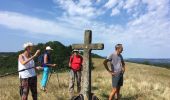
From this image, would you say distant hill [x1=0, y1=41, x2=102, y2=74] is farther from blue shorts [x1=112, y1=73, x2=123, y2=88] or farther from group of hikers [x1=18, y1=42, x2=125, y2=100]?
blue shorts [x1=112, y1=73, x2=123, y2=88]

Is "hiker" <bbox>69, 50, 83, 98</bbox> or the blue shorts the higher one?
"hiker" <bbox>69, 50, 83, 98</bbox>

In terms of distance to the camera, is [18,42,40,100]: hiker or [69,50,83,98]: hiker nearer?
[18,42,40,100]: hiker

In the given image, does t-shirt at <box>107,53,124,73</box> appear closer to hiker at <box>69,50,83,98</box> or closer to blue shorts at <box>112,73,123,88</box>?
blue shorts at <box>112,73,123,88</box>

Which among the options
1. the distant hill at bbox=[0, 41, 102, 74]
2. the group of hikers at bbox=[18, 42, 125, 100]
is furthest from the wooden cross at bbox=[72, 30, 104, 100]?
the distant hill at bbox=[0, 41, 102, 74]

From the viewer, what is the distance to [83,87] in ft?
35.1

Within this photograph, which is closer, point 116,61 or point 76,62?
point 116,61

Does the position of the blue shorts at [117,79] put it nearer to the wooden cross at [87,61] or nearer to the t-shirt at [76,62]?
the t-shirt at [76,62]

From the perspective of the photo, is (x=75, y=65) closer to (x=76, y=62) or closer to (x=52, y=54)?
(x=76, y=62)

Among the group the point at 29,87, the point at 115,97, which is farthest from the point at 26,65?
the point at 115,97

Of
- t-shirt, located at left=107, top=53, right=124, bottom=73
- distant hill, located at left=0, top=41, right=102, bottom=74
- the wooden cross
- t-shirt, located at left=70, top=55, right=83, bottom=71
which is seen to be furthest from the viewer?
distant hill, located at left=0, top=41, right=102, bottom=74

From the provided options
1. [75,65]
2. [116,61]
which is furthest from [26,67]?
[75,65]

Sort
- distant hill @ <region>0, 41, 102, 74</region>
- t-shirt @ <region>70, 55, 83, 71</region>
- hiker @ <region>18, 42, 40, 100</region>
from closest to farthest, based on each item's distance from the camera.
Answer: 1. hiker @ <region>18, 42, 40, 100</region>
2. t-shirt @ <region>70, 55, 83, 71</region>
3. distant hill @ <region>0, 41, 102, 74</region>

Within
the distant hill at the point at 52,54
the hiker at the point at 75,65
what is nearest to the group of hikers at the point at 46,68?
the hiker at the point at 75,65

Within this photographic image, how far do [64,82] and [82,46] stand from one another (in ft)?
23.3
